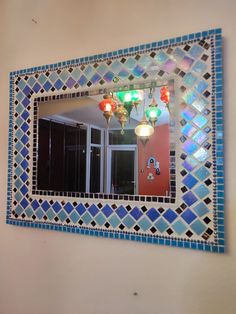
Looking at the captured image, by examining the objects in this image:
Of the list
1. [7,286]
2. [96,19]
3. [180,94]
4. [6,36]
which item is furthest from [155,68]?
[7,286]

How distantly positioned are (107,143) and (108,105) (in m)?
0.16

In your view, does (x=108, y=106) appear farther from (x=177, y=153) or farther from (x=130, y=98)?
(x=177, y=153)

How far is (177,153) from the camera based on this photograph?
0.99 metres

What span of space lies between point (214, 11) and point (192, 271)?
0.95 meters

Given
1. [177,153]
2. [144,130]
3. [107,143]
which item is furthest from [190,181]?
[107,143]

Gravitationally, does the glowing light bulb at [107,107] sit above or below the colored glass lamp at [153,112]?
above

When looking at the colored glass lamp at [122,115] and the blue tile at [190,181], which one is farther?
the colored glass lamp at [122,115]

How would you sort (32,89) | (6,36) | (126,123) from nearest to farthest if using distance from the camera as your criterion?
(126,123)
(32,89)
(6,36)

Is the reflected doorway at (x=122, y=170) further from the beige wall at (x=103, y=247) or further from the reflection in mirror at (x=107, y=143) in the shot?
the beige wall at (x=103, y=247)

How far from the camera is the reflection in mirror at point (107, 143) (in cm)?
103

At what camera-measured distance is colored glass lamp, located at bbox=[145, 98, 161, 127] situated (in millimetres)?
1039

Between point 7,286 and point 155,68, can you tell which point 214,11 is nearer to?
point 155,68

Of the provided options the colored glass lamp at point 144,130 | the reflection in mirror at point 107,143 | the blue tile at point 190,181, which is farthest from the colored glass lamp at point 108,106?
the blue tile at point 190,181

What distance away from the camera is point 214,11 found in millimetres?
972
